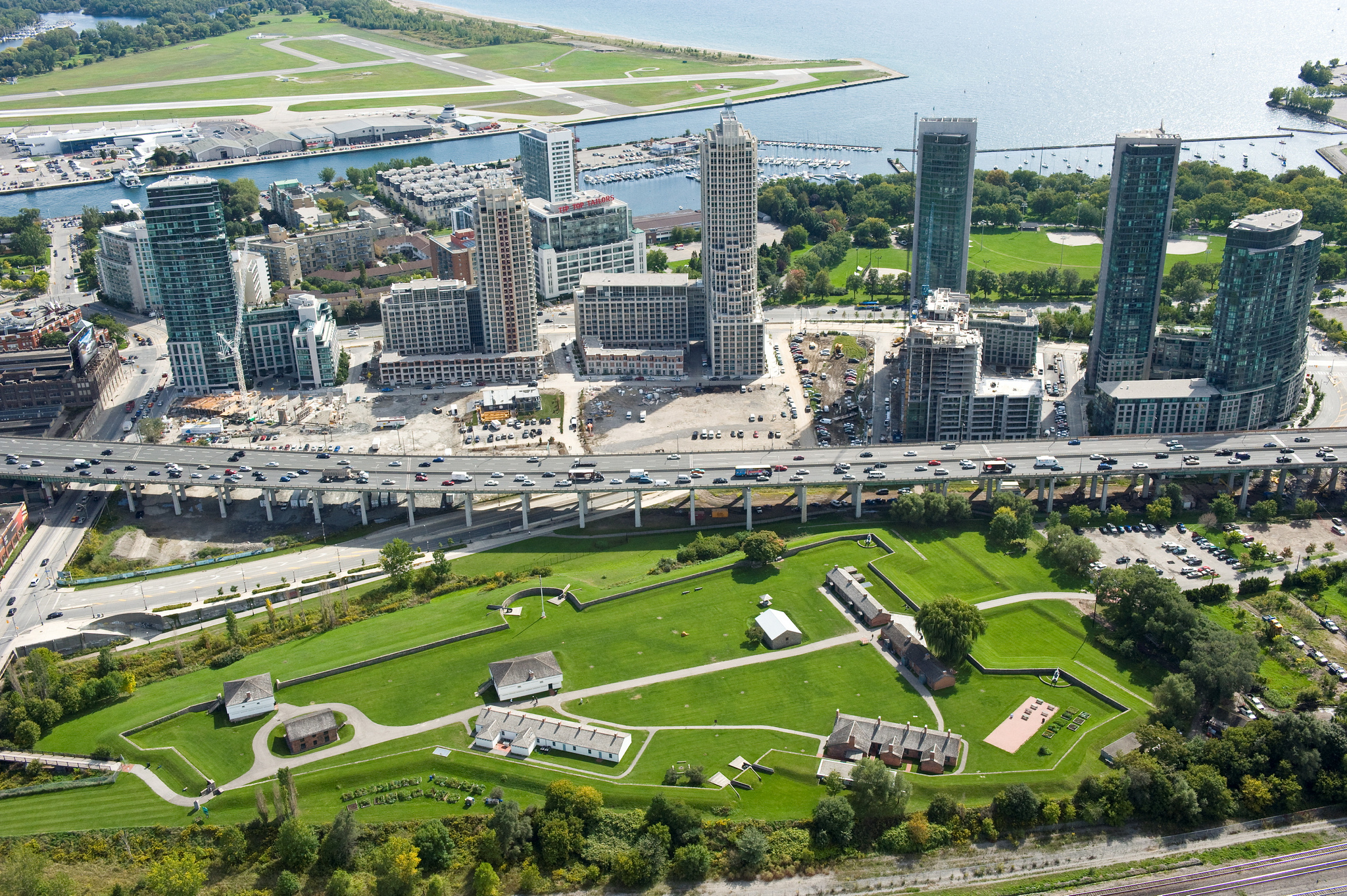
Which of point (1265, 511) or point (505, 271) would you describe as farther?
point (505, 271)

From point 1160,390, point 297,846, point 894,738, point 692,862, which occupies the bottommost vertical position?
point 692,862

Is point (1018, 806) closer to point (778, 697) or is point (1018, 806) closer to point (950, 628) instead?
point (950, 628)

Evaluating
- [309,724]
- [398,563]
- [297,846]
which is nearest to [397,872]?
[297,846]

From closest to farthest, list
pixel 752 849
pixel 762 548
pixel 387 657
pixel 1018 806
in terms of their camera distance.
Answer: pixel 752 849, pixel 1018 806, pixel 387 657, pixel 762 548

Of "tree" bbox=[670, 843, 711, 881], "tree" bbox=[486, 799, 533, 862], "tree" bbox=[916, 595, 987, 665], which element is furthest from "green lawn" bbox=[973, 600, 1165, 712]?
"tree" bbox=[486, 799, 533, 862]

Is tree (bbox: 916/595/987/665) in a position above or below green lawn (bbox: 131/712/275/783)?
above

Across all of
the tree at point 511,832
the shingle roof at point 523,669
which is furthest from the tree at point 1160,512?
the tree at point 511,832

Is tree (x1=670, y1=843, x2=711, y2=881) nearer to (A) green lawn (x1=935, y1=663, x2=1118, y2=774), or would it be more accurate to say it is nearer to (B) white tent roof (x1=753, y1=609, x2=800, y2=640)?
(A) green lawn (x1=935, y1=663, x2=1118, y2=774)
